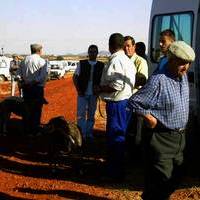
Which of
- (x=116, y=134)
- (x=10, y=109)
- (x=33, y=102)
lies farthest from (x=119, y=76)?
(x=10, y=109)

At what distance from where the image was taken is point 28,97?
11.0 meters

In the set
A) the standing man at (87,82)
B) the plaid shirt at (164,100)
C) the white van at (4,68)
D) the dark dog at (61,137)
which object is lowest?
the white van at (4,68)

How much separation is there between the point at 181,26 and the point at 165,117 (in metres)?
3.54

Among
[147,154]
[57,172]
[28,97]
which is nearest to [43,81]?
[28,97]

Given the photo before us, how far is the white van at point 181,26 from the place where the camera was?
24.5 feet

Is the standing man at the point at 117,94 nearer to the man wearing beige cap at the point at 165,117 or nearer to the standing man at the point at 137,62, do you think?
the standing man at the point at 137,62

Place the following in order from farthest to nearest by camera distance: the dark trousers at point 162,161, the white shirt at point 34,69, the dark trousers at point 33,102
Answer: the dark trousers at point 33,102 < the white shirt at point 34,69 < the dark trousers at point 162,161

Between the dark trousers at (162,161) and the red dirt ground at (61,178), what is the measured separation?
5.39 feet

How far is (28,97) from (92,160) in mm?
2640

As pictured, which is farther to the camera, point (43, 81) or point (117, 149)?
point (43, 81)

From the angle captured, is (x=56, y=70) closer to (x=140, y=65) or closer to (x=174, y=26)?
(x=174, y=26)

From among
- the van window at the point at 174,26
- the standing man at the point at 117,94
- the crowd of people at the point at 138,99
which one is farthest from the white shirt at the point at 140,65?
the standing man at the point at 117,94

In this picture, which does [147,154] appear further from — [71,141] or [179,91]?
[71,141]

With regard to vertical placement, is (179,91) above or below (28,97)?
above
